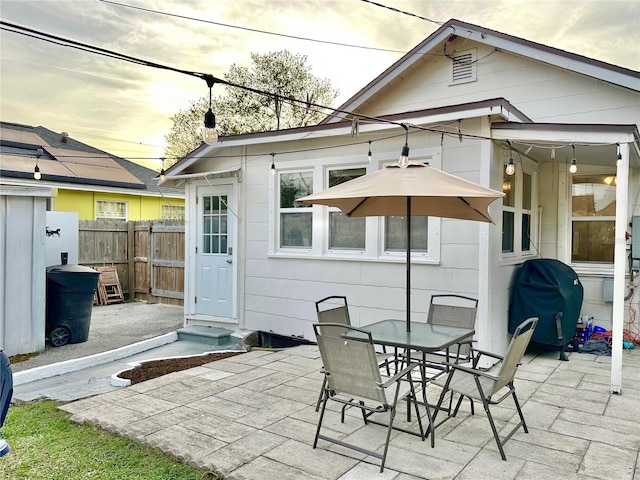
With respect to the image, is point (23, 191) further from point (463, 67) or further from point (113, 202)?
point (113, 202)

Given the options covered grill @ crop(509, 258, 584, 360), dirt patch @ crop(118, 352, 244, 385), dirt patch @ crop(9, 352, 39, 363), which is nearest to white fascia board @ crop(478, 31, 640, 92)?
covered grill @ crop(509, 258, 584, 360)

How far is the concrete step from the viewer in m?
6.69

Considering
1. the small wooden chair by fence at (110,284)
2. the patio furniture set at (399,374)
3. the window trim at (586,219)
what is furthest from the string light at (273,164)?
the small wooden chair by fence at (110,284)

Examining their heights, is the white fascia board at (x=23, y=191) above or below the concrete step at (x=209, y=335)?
above

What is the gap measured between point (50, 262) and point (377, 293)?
5.81m

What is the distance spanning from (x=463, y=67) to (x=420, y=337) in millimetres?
5929

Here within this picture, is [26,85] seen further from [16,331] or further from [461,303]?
[461,303]

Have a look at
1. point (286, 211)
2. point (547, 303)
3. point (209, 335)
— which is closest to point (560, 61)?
point (547, 303)

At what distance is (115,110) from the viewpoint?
11289 mm

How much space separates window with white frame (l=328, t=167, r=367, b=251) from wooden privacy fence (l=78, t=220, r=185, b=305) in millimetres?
5101

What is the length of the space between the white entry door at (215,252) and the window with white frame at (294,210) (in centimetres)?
92

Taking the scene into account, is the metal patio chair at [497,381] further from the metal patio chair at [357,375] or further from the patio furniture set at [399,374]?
the metal patio chair at [357,375]

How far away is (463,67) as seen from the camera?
25.6ft

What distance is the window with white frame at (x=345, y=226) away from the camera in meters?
5.83
